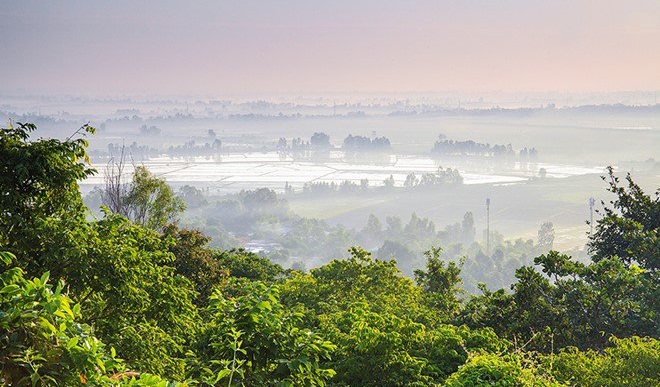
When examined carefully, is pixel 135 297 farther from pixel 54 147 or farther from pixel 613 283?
pixel 613 283

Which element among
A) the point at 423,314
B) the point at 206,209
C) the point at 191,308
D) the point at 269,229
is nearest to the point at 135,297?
the point at 191,308

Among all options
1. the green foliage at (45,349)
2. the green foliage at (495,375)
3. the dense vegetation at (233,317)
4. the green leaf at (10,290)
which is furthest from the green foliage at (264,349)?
the green leaf at (10,290)

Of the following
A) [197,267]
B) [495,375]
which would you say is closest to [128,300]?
[495,375]

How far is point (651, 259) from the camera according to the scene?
78.6 ft

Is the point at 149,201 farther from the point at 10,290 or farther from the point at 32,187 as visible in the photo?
the point at 10,290

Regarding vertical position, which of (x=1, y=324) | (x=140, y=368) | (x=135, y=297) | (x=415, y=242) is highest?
(x=1, y=324)

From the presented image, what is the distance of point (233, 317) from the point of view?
8711mm

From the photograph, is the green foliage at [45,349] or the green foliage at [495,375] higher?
the green foliage at [45,349]

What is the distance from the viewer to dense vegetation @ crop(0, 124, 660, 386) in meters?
5.43

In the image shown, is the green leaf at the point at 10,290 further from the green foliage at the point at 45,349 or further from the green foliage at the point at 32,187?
the green foliage at the point at 32,187

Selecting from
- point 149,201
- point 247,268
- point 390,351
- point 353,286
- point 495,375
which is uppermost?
point 495,375

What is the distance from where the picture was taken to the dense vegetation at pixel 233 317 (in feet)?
17.8

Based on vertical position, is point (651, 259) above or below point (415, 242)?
above

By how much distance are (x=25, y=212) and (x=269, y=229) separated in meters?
142
